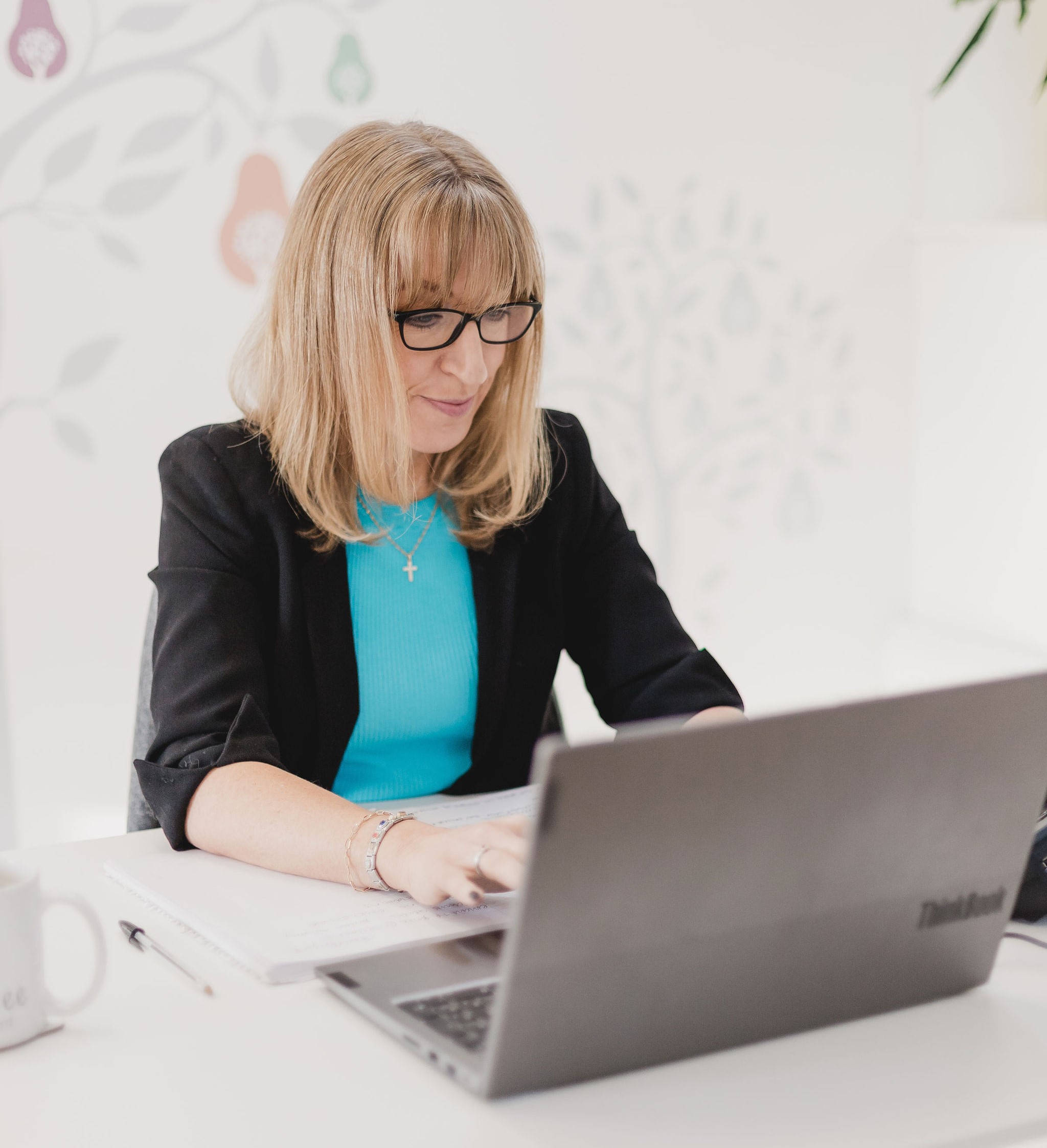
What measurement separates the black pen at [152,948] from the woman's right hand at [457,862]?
7.3 inches

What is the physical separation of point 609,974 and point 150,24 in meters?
2.07

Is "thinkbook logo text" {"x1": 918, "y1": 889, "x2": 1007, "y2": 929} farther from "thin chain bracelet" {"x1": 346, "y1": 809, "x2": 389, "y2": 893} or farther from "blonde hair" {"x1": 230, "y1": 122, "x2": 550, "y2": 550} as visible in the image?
"blonde hair" {"x1": 230, "y1": 122, "x2": 550, "y2": 550}

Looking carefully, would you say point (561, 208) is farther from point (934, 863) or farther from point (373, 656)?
point (934, 863)

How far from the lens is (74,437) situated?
A: 2.37 meters

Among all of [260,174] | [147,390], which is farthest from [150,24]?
[147,390]

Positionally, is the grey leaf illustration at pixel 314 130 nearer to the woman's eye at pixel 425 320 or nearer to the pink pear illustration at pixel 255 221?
the pink pear illustration at pixel 255 221

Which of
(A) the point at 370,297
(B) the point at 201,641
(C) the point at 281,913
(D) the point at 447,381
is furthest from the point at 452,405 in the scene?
(C) the point at 281,913

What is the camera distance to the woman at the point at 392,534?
1.42 meters


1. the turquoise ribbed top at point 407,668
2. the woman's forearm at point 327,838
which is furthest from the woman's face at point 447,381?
the woman's forearm at point 327,838

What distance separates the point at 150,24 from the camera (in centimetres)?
230

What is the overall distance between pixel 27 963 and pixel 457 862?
322 millimetres

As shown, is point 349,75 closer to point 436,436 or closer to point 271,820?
point 436,436

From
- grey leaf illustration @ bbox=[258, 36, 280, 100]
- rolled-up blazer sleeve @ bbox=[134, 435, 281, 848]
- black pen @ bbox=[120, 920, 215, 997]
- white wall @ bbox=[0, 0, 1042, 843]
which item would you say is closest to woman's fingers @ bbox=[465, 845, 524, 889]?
black pen @ bbox=[120, 920, 215, 997]

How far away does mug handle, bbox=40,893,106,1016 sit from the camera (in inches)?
33.7
